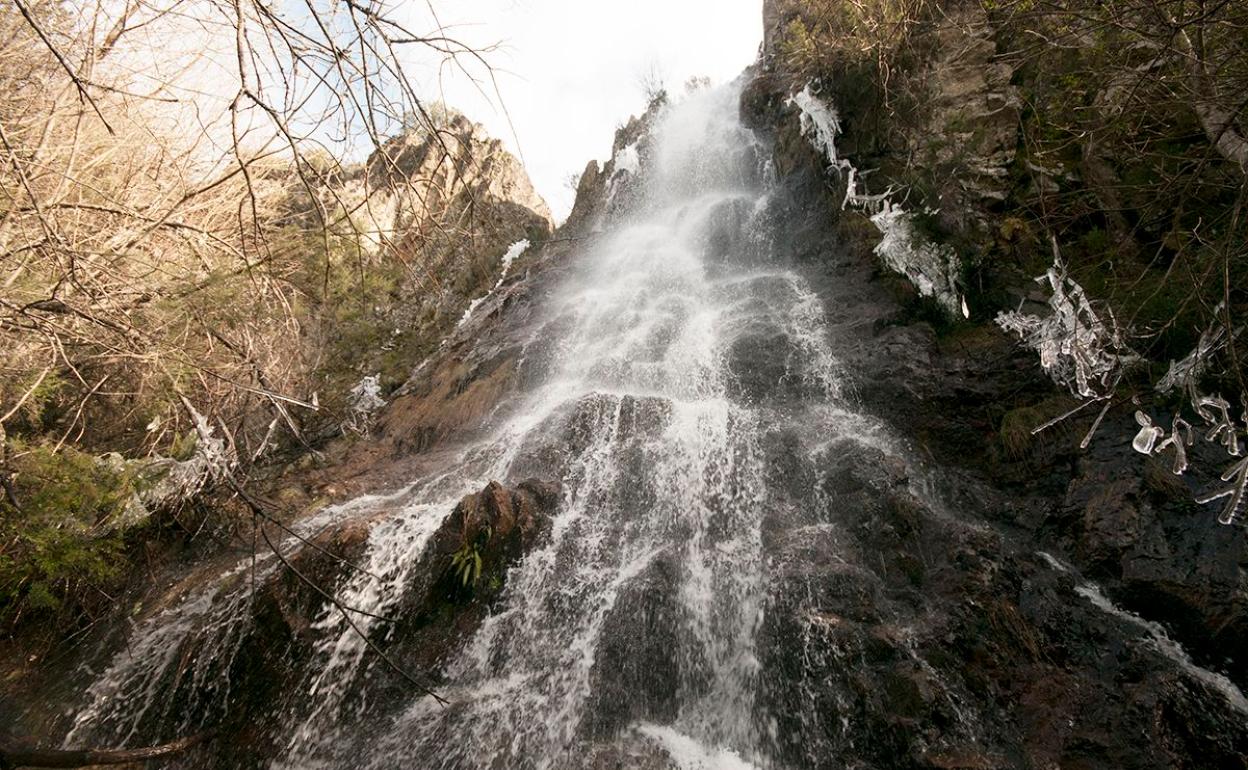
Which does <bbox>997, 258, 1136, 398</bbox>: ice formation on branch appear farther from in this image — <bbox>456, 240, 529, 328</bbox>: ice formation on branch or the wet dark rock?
<bbox>456, 240, 529, 328</bbox>: ice formation on branch

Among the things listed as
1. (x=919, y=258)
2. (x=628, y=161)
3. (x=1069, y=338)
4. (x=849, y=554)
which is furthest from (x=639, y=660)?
(x=628, y=161)

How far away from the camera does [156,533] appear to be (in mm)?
5922

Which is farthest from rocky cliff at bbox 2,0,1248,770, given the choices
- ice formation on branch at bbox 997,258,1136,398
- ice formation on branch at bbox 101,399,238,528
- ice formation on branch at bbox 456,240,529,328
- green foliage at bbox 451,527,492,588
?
ice formation on branch at bbox 456,240,529,328

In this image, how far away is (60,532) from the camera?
4801 millimetres

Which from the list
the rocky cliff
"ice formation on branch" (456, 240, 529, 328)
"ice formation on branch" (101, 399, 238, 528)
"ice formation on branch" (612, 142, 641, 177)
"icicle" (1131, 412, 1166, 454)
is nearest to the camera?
"icicle" (1131, 412, 1166, 454)

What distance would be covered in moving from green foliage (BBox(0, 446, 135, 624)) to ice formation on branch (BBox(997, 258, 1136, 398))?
741 cm

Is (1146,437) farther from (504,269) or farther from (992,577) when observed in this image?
(504,269)

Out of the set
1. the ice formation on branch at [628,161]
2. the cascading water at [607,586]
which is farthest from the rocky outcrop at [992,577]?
the ice formation on branch at [628,161]

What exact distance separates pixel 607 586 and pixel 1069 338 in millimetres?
3804

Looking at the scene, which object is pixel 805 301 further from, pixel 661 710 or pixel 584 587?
pixel 661 710

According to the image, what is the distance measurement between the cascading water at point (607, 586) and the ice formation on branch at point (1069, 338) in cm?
156

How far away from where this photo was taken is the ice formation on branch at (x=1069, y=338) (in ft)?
14.3

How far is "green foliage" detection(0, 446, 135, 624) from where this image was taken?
4.61m

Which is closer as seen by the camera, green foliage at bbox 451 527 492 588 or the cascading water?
the cascading water
